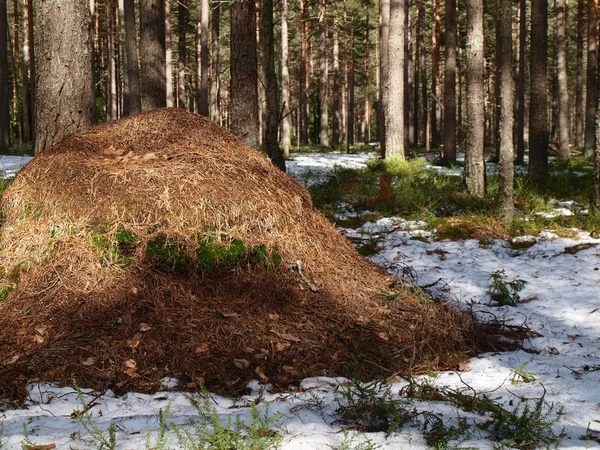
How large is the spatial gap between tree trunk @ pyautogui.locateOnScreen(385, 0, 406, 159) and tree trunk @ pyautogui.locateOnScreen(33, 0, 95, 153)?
28.0ft

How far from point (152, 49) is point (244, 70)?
261 centimetres

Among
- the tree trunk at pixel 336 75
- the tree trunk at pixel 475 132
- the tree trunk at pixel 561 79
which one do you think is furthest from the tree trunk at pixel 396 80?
the tree trunk at pixel 336 75

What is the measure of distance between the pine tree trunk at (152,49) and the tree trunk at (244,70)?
209cm

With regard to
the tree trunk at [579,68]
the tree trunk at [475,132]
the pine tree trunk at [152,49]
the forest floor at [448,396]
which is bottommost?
the forest floor at [448,396]

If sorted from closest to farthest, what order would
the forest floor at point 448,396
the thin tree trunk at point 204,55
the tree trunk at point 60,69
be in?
the forest floor at point 448,396 → the tree trunk at point 60,69 → the thin tree trunk at point 204,55

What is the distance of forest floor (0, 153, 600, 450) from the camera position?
2496mm

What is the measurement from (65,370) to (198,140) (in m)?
2.51

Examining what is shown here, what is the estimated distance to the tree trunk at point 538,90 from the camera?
1126 centimetres

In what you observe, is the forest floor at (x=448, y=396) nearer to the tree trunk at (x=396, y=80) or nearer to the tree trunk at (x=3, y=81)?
the tree trunk at (x=396, y=80)

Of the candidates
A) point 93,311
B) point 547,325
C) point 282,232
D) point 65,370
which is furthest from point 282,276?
point 547,325

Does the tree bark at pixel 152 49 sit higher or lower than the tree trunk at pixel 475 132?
higher

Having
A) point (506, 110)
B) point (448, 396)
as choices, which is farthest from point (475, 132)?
point (448, 396)

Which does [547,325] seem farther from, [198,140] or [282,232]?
[198,140]

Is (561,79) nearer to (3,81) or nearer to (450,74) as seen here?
(450,74)
